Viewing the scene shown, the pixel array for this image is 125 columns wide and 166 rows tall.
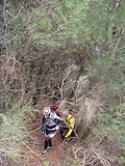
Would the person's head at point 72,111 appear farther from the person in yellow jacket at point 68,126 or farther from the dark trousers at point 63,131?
the dark trousers at point 63,131

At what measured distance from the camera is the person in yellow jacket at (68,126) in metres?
9.10

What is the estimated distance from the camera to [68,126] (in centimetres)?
919

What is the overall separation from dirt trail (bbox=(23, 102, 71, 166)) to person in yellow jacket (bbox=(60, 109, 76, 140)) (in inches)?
9.7

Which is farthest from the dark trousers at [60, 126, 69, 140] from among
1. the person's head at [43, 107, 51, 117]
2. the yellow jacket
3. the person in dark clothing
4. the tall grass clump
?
the tall grass clump

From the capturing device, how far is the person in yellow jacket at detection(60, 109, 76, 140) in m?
9.10

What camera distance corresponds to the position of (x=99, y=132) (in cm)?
870

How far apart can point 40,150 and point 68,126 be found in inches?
29.2

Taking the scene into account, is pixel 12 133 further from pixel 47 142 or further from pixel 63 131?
pixel 63 131

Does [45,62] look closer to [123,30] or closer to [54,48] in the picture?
[54,48]

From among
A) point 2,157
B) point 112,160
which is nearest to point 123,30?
point 112,160

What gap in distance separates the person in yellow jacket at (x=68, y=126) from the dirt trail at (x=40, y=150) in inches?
9.7

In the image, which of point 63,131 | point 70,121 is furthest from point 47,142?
point 70,121

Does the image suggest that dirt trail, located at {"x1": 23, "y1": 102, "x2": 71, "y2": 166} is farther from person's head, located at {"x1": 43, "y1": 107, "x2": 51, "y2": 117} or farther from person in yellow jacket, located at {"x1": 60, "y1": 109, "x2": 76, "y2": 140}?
person's head, located at {"x1": 43, "y1": 107, "x2": 51, "y2": 117}

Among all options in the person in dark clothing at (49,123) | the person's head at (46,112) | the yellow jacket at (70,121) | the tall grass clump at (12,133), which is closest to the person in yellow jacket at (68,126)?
the yellow jacket at (70,121)
